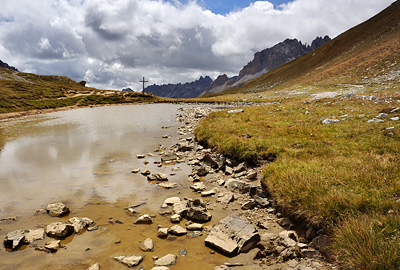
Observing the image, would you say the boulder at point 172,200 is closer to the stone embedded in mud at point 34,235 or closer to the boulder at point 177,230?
the boulder at point 177,230

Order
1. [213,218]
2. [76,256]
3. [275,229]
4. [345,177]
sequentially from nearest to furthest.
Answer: [76,256] < [275,229] < [345,177] < [213,218]

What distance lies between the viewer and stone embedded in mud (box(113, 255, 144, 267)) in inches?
223

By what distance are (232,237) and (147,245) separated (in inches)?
103

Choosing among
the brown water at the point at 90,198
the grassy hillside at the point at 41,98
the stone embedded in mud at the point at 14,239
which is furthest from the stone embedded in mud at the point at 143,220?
the grassy hillside at the point at 41,98

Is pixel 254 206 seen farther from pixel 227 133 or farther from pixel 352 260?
pixel 227 133

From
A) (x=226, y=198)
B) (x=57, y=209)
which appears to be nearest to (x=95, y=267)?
(x=57, y=209)

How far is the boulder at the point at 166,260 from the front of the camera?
569 cm

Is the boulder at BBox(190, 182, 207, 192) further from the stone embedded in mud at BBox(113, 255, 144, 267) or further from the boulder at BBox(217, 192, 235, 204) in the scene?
the stone embedded in mud at BBox(113, 255, 144, 267)

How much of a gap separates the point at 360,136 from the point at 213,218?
10.7 metres

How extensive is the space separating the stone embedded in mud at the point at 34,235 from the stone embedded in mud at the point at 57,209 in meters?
1.13

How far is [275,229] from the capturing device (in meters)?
7.15

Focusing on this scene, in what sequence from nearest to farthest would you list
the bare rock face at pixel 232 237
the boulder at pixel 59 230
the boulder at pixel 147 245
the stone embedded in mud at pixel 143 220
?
1. the bare rock face at pixel 232 237
2. the boulder at pixel 147 245
3. the boulder at pixel 59 230
4. the stone embedded in mud at pixel 143 220

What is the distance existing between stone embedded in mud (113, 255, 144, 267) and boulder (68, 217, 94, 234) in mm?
2187

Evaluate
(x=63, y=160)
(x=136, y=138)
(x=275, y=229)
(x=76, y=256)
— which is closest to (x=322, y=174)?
(x=275, y=229)
